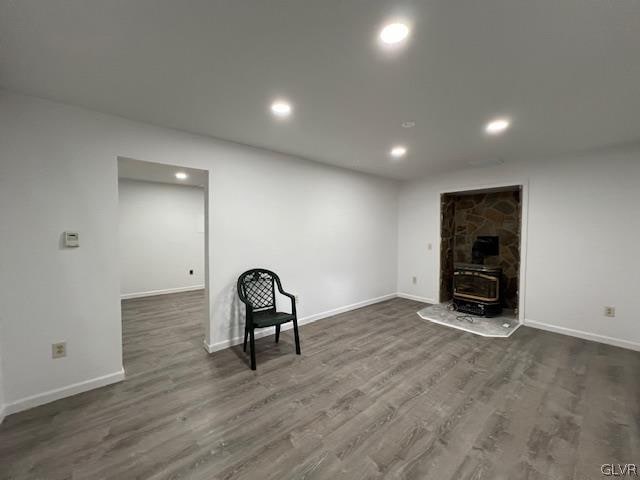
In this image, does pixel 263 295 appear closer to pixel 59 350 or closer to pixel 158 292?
pixel 59 350

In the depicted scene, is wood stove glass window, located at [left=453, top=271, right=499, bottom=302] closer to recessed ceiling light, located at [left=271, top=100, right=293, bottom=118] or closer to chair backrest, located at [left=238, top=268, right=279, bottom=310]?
chair backrest, located at [left=238, top=268, right=279, bottom=310]

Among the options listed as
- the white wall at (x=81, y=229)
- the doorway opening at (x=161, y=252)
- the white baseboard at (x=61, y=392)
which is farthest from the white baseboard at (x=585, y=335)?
the white baseboard at (x=61, y=392)

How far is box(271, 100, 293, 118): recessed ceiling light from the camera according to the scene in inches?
84.0

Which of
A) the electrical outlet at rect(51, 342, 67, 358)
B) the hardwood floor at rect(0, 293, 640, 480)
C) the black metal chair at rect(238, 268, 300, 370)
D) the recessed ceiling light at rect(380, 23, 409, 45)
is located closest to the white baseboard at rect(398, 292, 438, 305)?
the hardwood floor at rect(0, 293, 640, 480)

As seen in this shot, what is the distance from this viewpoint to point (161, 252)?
5566mm

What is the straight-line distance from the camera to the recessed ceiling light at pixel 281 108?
2135 millimetres

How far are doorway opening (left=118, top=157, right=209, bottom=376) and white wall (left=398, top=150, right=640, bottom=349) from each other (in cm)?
477

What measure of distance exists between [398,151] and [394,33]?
2.14m

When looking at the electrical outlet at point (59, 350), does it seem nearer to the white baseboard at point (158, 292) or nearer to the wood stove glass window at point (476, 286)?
the white baseboard at point (158, 292)

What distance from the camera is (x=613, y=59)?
1.54 meters

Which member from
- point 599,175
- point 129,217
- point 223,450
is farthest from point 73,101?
point 599,175

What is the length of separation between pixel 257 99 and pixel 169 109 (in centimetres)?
80

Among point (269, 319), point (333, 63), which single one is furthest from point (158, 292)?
point (333, 63)

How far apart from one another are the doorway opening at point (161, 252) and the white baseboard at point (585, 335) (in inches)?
185
